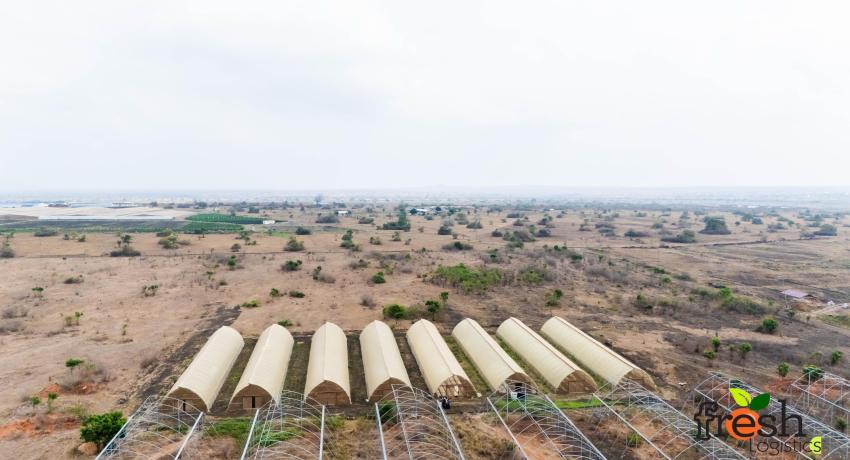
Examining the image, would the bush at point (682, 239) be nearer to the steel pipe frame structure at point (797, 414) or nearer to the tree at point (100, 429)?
the steel pipe frame structure at point (797, 414)

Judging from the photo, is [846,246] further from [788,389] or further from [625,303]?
[788,389]

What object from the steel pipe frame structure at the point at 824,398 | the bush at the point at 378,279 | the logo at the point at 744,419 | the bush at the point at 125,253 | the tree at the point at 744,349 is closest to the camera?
the logo at the point at 744,419

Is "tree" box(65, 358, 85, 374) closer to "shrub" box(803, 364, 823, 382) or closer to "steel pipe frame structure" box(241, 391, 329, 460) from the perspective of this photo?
"steel pipe frame structure" box(241, 391, 329, 460)

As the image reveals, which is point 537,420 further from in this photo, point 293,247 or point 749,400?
point 293,247

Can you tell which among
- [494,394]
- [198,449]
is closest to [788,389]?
[494,394]

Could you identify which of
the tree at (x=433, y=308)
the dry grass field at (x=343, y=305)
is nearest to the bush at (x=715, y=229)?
the dry grass field at (x=343, y=305)

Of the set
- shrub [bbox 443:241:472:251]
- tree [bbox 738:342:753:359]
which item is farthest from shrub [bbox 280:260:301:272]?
tree [bbox 738:342:753:359]
